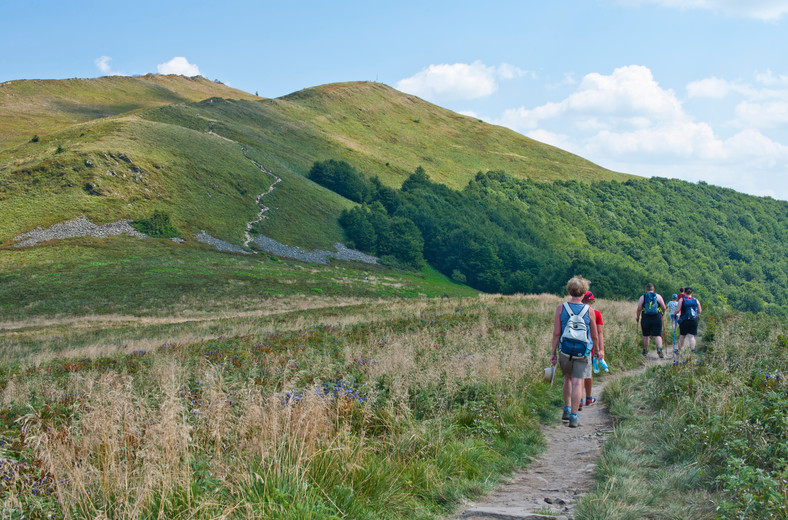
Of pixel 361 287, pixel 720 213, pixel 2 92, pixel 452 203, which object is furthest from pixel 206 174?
pixel 720 213

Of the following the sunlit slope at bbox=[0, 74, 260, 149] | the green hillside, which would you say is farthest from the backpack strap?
the sunlit slope at bbox=[0, 74, 260, 149]

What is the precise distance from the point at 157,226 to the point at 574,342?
2622 inches

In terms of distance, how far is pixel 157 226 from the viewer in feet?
215

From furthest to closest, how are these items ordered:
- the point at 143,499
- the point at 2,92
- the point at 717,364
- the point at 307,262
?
the point at 2,92, the point at 307,262, the point at 717,364, the point at 143,499

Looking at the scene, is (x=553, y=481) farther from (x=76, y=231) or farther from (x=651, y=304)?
(x=76, y=231)

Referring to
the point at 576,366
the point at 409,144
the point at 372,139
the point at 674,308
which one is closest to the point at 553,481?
the point at 576,366

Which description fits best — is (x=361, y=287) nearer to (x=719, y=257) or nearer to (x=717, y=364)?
(x=717, y=364)

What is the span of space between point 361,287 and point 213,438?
5374cm

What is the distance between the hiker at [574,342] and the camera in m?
7.52

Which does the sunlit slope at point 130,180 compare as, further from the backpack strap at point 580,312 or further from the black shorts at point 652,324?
the backpack strap at point 580,312

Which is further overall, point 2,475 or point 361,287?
point 361,287

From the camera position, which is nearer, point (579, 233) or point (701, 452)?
point (701, 452)

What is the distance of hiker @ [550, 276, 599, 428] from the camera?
296 inches

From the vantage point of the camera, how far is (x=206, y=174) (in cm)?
8438
